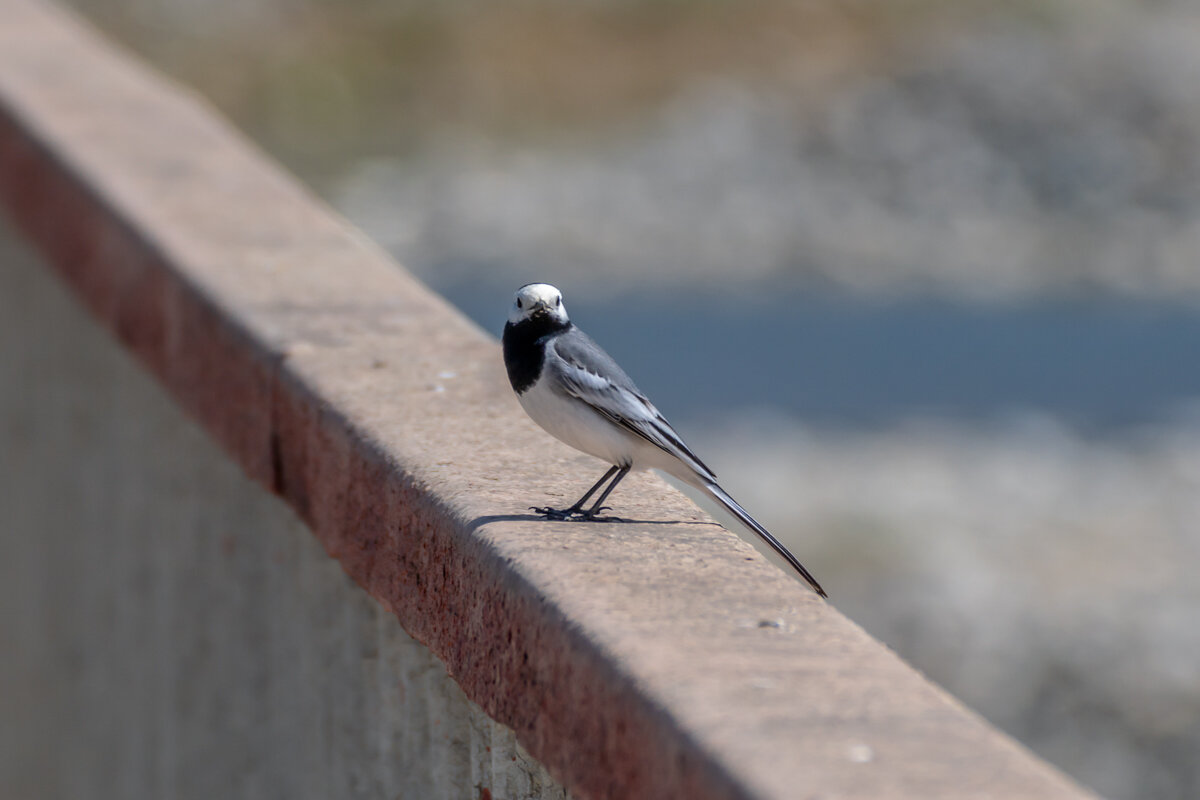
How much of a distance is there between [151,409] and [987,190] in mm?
28481

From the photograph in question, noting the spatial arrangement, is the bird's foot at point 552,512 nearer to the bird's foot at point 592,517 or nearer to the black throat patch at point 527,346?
the bird's foot at point 592,517

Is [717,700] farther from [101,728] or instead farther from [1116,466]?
[1116,466]

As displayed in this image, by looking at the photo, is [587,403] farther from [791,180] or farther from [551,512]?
[791,180]

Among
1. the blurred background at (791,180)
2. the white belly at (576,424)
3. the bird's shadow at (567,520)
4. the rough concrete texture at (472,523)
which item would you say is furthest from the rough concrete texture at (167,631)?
the blurred background at (791,180)

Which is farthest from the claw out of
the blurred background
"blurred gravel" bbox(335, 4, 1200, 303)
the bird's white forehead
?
"blurred gravel" bbox(335, 4, 1200, 303)

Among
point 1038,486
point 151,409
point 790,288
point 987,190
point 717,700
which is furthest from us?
point 987,190

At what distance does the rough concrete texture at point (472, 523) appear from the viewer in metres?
1.45

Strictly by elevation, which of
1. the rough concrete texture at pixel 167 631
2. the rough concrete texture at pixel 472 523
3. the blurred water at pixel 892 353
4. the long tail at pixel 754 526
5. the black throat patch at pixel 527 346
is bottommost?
the rough concrete texture at pixel 167 631

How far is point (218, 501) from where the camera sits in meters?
3.05

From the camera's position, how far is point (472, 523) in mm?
1986

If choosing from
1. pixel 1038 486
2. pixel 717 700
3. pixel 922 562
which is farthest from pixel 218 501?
pixel 1038 486

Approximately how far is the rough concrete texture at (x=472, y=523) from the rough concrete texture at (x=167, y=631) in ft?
0.44

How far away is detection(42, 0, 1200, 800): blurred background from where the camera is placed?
2153 cm

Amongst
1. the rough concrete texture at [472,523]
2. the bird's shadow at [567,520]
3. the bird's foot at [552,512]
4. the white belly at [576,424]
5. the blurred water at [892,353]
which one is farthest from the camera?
the blurred water at [892,353]
